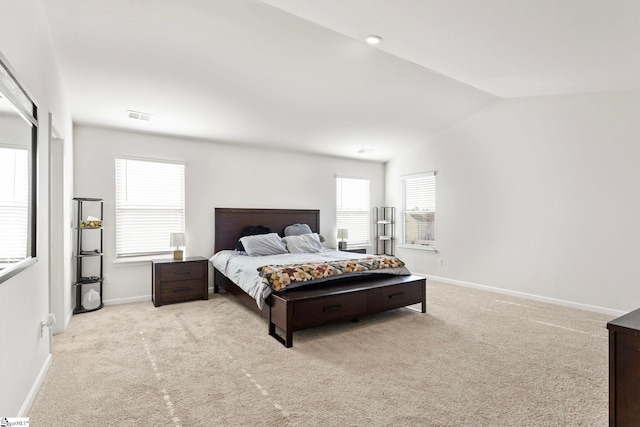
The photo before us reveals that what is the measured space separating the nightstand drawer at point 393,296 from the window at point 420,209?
2242 millimetres

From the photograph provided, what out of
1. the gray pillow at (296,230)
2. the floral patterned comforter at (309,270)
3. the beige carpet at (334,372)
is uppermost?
the gray pillow at (296,230)

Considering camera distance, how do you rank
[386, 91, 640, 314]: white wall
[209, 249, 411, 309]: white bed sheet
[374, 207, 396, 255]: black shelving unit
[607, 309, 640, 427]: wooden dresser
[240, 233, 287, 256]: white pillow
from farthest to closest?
[374, 207, 396, 255]: black shelving unit < [240, 233, 287, 256]: white pillow < [386, 91, 640, 314]: white wall < [209, 249, 411, 309]: white bed sheet < [607, 309, 640, 427]: wooden dresser

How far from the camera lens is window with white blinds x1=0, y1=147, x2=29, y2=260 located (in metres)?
1.63

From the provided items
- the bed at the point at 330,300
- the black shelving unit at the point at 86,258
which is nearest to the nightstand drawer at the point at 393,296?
the bed at the point at 330,300

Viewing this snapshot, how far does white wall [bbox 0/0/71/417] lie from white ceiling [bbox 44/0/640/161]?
0.42 meters

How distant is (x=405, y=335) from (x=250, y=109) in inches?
126

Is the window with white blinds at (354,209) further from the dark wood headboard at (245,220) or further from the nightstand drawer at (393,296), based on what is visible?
the nightstand drawer at (393,296)

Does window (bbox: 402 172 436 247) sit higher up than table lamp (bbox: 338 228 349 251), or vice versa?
window (bbox: 402 172 436 247)

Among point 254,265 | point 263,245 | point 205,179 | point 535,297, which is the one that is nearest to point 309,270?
point 254,265

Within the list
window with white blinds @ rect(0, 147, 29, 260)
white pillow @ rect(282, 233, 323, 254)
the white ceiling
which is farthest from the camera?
white pillow @ rect(282, 233, 323, 254)

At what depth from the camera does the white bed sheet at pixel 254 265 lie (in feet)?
11.0

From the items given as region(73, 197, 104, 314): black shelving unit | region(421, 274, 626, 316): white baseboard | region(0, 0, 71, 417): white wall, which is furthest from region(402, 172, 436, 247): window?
region(0, 0, 71, 417): white wall

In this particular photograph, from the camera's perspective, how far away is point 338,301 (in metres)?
3.28

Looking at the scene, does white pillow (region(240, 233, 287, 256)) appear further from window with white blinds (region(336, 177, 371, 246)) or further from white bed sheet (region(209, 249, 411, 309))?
window with white blinds (region(336, 177, 371, 246))
